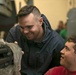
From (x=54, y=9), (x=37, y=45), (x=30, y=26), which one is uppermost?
(x=30, y=26)

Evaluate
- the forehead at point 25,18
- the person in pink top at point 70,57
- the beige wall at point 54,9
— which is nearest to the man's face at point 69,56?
the person in pink top at point 70,57

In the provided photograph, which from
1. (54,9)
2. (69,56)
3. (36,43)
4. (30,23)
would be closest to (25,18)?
(30,23)

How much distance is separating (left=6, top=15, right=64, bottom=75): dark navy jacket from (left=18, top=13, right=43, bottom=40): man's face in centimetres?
7

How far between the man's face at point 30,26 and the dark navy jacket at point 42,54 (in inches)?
2.6

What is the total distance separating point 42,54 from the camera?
158cm

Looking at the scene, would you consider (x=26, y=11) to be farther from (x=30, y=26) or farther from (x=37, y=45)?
(x=37, y=45)

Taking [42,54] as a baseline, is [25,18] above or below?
above

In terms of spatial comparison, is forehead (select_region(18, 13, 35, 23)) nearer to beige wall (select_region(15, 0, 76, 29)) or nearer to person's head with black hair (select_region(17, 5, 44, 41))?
person's head with black hair (select_region(17, 5, 44, 41))

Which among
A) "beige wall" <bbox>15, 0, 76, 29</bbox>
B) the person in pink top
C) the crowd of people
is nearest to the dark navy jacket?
the crowd of people

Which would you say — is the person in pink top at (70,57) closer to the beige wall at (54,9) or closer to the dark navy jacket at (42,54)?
the dark navy jacket at (42,54)

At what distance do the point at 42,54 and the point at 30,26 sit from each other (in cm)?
22

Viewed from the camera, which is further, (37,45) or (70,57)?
(37,45)

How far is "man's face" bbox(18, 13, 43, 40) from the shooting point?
151 cm

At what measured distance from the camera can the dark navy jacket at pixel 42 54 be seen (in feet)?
5.17
